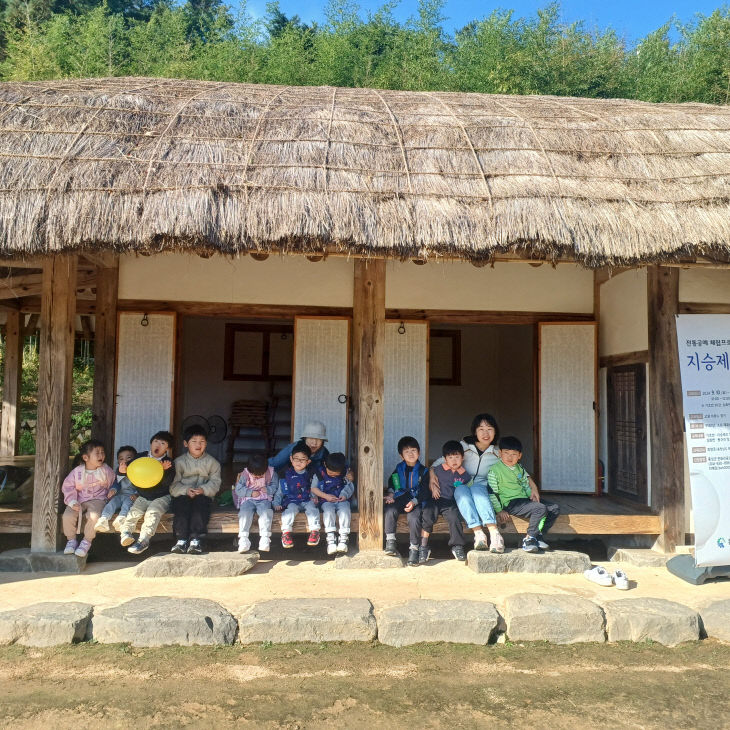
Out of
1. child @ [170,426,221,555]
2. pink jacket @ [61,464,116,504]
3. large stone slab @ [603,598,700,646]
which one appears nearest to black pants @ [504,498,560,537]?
large stone slab @ [603,598,700,646]

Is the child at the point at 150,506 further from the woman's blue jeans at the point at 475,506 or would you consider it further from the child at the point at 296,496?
the woman's blue jeans at the point at 475,506

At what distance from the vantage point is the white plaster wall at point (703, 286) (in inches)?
226

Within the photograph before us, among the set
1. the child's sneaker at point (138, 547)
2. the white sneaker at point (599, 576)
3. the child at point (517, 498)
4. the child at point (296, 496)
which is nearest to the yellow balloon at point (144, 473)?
the child's sneaker at point (138, 547)

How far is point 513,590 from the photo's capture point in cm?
470

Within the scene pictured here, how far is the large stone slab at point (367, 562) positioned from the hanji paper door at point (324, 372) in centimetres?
156

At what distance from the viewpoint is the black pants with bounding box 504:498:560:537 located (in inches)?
207

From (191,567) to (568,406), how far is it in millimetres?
4155

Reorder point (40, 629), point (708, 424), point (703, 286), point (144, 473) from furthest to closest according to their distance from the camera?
point (703, 286) → point (144, 473) → point (708, 424) → point (40, 629)

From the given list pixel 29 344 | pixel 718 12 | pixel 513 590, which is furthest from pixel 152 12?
pixel 513 590

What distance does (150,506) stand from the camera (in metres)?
5.18

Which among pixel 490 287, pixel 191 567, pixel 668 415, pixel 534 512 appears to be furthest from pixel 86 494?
pixel 668 415

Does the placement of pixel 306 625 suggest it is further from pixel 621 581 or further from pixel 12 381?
pixel 12 381

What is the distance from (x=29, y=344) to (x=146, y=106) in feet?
35.2

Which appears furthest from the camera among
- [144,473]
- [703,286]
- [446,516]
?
[703,286]
